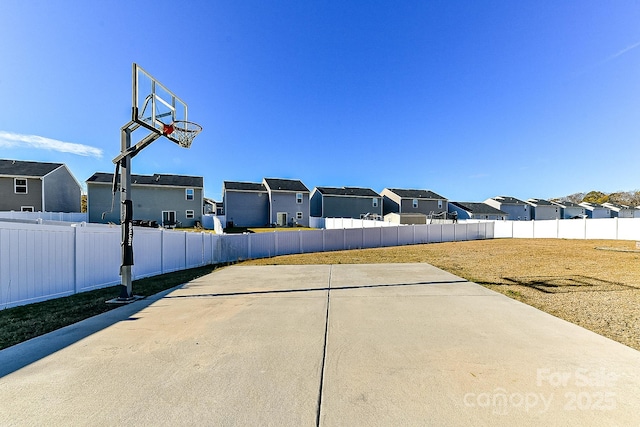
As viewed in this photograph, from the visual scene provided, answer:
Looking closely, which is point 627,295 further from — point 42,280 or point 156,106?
point 42,280

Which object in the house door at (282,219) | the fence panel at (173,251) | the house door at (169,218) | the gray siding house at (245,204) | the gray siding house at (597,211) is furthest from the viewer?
the gray siding house at (597,211)

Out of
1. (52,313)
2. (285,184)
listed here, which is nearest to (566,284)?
(52,313)

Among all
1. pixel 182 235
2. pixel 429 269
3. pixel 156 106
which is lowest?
pixel 429 269

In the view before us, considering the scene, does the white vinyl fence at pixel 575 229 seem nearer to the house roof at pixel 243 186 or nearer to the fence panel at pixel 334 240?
the fence panel at pixel 334 240

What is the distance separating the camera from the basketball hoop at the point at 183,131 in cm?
662

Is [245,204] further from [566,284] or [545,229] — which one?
[545,229]

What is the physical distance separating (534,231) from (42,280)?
29268 mm

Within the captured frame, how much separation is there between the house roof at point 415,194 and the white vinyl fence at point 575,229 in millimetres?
14080

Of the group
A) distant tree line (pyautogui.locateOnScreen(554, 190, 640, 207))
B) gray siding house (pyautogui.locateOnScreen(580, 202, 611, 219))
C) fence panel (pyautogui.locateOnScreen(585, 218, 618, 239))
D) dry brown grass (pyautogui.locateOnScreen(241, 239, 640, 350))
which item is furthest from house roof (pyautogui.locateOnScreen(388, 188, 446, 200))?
distant tree line (pyautogui.locateOnScreen(554, 190, 640, 207))

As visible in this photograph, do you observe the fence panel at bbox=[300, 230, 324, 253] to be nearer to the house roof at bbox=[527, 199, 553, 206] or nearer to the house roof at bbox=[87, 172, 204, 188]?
the house roof at bbox=[87, 172, 204, 188]

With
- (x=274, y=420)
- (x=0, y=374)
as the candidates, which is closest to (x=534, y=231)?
(x=274, y=420)

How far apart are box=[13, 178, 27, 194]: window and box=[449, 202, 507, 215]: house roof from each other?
51.3m

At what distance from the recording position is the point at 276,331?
12.9ft

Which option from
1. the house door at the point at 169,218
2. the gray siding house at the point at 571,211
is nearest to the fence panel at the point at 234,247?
the house door at the point at 169,218
